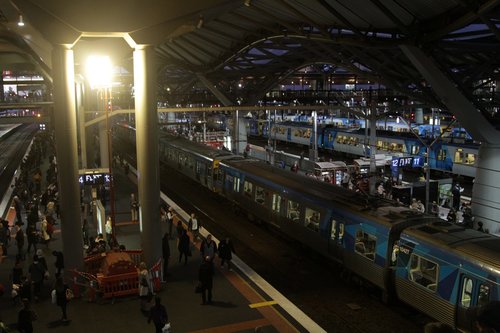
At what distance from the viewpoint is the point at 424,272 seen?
1230 cm

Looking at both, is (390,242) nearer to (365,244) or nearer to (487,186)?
(365,244)

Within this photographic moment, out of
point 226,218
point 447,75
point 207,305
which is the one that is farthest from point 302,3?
point 207,305

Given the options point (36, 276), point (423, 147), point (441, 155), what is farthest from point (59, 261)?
point (423, 147)

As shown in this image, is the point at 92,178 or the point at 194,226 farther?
the point at 92,178

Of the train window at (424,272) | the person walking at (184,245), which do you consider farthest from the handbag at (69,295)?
the train window at (424,272)

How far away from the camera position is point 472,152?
3384 cm

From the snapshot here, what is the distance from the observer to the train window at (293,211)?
18647 millimetres

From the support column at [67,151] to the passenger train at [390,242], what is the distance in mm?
7919

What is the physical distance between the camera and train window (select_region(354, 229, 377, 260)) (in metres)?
14.1

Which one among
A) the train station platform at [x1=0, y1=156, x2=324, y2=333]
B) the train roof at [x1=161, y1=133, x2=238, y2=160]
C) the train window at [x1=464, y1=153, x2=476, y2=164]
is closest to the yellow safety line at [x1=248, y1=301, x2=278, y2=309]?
the train station platform at [x1=0, y1=156, x2=324, y2=333]

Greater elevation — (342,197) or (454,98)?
(454,98)

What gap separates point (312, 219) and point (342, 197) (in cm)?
141

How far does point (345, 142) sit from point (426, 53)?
2630 cm

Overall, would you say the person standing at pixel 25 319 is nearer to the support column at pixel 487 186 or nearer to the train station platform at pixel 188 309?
the train station platform at pixel 188 309
